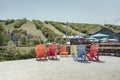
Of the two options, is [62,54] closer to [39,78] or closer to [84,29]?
[39,78]

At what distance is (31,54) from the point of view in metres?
22.1

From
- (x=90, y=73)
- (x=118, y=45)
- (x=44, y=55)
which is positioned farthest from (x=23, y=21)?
(x=90, y=73)

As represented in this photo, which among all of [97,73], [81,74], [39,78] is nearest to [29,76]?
[39,78]

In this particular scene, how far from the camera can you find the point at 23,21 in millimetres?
71875

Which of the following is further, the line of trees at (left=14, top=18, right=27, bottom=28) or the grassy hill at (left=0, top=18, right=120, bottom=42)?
the line of trees at (left=14, top=18, right=27, bottom=28)

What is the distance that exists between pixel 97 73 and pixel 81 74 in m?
0.74

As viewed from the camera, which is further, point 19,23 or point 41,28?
point 19,23

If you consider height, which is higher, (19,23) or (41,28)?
(19,23)

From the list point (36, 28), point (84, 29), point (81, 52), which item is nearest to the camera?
point (81, 52)

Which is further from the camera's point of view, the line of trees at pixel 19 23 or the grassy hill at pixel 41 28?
the line of trees at pixel 19 23

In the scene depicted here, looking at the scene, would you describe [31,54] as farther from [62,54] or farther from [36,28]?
[36,28]

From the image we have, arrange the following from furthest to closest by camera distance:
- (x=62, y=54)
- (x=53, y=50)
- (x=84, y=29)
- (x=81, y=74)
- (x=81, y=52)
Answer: (x=84, y=29) → (x=62, y=54) → (x=53, y=50) → (x=81, y=52) → (x=81, y=74)

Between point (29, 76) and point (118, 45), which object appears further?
point (118, 45)

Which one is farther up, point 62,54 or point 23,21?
point 23,21
